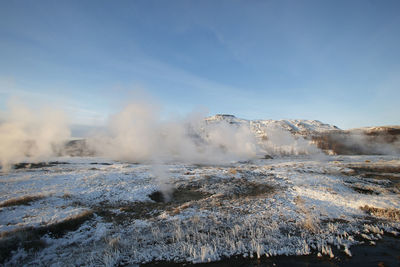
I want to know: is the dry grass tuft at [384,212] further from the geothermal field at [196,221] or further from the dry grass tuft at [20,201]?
the dry grass tuft at [20,201]

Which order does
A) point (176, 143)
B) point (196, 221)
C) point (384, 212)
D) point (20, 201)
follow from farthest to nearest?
point (176, 143) → point (20, 201) → point (384, 212) → point (196, 221)

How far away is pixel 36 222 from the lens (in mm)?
10391

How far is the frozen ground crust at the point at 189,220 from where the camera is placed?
8.20 meters

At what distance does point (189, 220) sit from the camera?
11.3 metres

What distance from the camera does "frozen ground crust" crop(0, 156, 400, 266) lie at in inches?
323

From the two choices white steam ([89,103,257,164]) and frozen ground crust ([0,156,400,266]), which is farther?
white steam ([89,103,257,164])

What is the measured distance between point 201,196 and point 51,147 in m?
53.0

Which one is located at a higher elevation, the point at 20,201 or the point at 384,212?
the point at 384,212

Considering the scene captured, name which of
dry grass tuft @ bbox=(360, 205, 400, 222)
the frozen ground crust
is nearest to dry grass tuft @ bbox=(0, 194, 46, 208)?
the frozen ground crust

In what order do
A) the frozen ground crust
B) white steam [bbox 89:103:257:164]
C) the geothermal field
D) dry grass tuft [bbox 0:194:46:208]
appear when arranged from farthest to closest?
1. white steam [bbox 89:103:257:164]
2. dry grass tuft [bbox 0:194:46:208]
3. the frozen ground crust
4. the geothermal field

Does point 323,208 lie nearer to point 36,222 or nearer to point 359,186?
point 359,186

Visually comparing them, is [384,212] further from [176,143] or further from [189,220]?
[176,143]

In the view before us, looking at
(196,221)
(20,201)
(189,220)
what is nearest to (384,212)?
(196,221)

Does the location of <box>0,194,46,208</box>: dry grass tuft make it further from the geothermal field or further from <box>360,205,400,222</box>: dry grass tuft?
<box>360,205,400,222</box>: dry grass tuft
